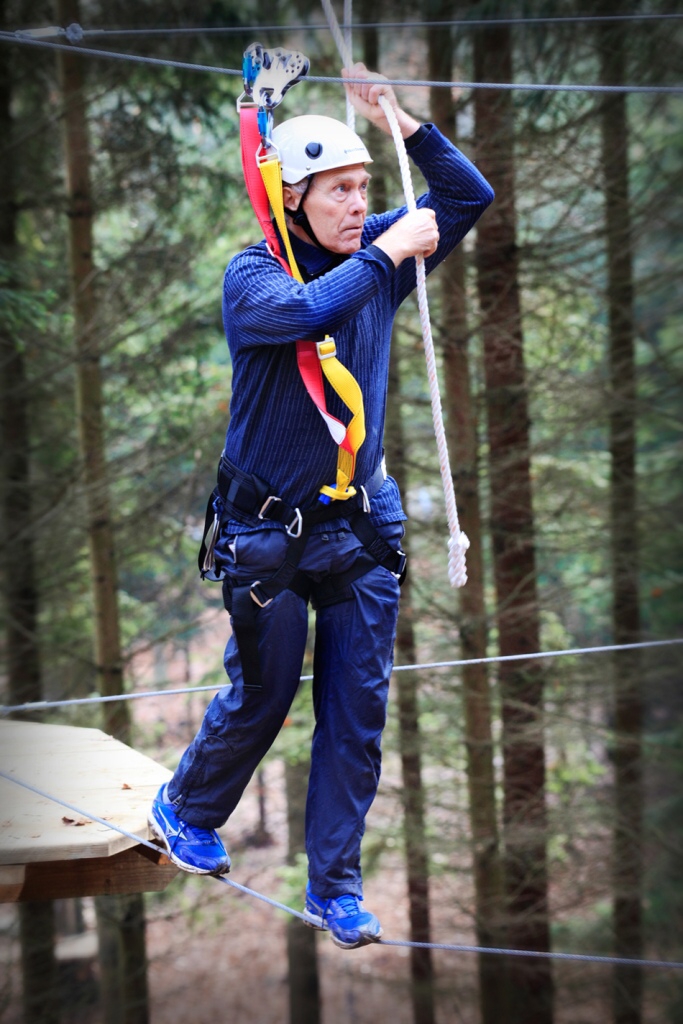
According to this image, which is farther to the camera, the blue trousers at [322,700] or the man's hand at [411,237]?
the blue trousers at [322,700]

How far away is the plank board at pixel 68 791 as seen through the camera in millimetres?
2795

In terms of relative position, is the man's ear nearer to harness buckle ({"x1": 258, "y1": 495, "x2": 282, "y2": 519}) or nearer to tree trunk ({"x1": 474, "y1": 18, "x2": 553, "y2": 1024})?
harness buckle ({"x1": 258, "y1": 495, "x2": 282, "y2": 519})

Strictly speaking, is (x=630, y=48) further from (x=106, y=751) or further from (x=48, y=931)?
(x=48, y=931)

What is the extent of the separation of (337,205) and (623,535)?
214 inches

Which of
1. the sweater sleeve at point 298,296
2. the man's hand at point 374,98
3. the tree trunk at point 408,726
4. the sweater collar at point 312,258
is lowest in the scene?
the tree trunk at point 408,726

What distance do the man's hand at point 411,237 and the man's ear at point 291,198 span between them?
0.21 meters

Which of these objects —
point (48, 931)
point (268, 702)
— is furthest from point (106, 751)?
point (48, 931)

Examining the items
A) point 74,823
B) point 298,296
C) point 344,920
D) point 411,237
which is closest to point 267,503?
point 298,296

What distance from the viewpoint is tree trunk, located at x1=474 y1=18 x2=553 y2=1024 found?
20.7 feet

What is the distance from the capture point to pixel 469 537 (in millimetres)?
6441

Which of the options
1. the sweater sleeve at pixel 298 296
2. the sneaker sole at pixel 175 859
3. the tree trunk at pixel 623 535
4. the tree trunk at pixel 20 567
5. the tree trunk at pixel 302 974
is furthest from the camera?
the tree trunk at pixel 302 974

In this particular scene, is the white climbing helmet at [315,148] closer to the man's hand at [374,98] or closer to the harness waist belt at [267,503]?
the man's hand at [374,98]

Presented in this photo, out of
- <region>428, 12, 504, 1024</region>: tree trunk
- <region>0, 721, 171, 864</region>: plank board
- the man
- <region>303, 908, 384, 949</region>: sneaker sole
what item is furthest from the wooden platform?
<region>428, 12, 504, 1024</region>: tree trunk

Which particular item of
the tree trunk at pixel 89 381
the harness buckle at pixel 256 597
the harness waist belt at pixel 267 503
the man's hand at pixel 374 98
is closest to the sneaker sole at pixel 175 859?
the harness buckle at pixel 256 597
